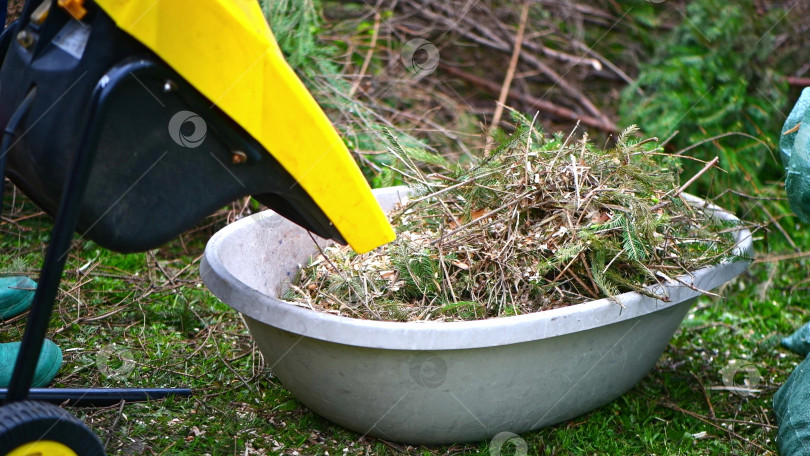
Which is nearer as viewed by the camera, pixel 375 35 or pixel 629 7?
pixel 375 35

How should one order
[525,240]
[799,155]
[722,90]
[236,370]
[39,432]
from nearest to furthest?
[39,432] → [799,155] → [525,240] → [236,370] → [722,90]

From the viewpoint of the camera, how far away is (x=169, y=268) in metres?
2.99

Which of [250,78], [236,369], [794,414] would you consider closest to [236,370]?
[236,369]

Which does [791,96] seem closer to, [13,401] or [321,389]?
[321,389]

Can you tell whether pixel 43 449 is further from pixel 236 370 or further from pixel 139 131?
pixel 236 370

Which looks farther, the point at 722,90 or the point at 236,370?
the point at 722,90

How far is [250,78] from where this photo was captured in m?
1.33

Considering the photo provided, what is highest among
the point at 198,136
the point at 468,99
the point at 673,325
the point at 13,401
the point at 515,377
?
the point at 198,136

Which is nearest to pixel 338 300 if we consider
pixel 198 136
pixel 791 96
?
pixel 198 136

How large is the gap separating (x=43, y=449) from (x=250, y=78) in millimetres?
765

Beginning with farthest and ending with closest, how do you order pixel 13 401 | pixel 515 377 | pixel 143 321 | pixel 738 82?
pixel 738 82 < pixel 143 321 < pixel 515 377 < pixel 13 401

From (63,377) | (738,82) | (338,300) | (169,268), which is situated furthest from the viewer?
(738,82)

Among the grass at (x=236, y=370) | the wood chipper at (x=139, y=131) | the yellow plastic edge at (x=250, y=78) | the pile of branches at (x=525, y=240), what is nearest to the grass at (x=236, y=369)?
the grass at (x=236, y=370)

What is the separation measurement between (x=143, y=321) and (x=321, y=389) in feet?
3.38
